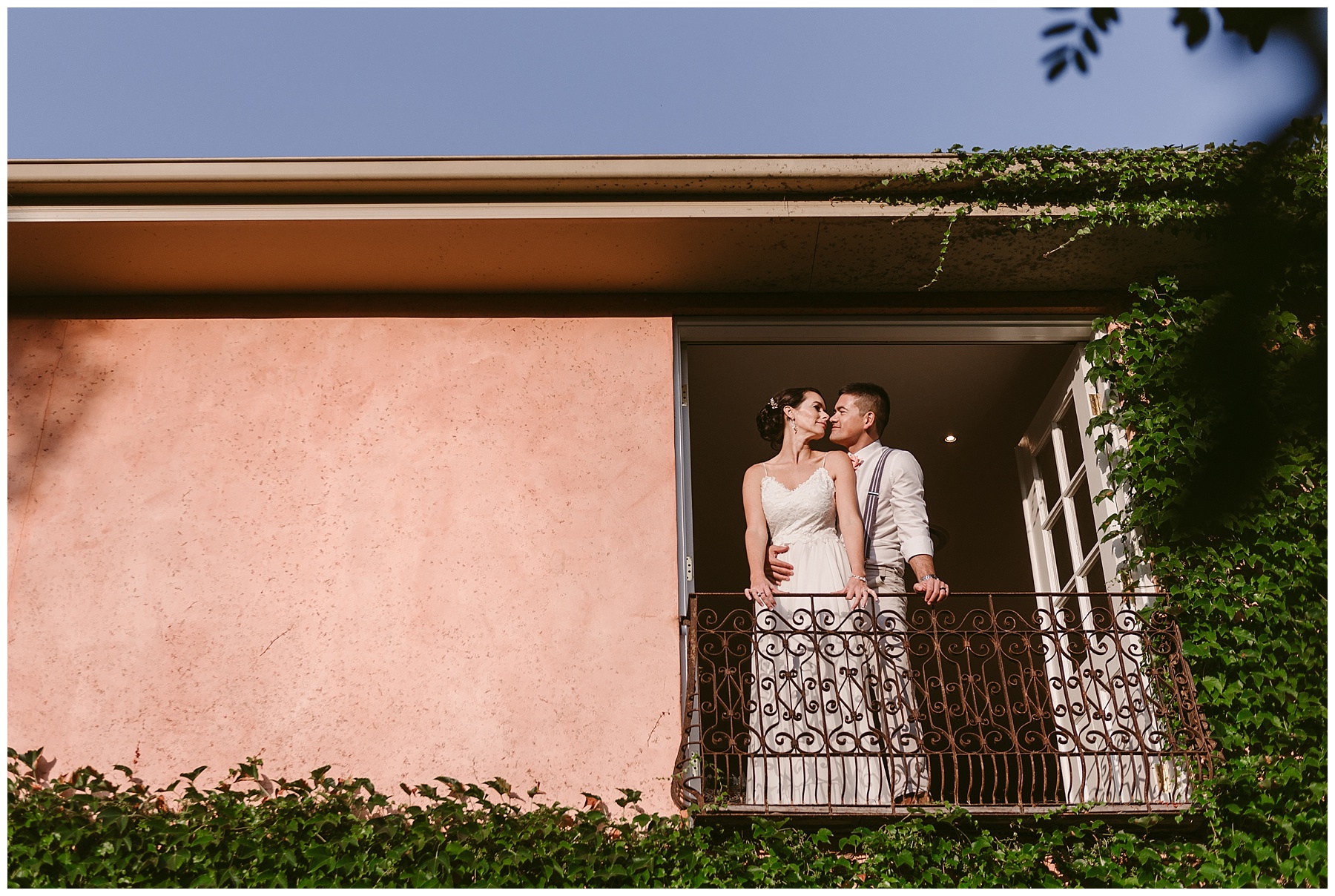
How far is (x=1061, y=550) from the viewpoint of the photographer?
6.18 meters

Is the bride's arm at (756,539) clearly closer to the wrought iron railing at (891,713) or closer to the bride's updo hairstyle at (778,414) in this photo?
the wrought iron railing at (891,713)

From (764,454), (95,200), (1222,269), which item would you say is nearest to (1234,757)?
(1222,269)

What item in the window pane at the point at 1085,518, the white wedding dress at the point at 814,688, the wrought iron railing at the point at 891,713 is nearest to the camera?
the wrought iron railing at the point at 891,713

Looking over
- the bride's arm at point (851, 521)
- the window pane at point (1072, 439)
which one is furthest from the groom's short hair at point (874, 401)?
the window pane at point (1072, 439)

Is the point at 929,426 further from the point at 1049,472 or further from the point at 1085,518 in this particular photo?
the point at 1085,518

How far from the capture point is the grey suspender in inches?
217

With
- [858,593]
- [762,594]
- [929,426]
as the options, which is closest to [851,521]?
[858,593]

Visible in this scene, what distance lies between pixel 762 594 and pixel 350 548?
175 centimetres

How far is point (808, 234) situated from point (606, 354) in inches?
42.7

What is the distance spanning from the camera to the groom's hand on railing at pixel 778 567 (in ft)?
17.2

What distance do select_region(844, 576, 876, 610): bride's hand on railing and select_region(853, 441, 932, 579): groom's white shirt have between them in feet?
1.32

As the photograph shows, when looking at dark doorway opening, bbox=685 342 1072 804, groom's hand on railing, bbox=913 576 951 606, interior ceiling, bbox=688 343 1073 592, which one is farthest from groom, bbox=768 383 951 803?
interior ceiling, bbox=688 343 1073 592

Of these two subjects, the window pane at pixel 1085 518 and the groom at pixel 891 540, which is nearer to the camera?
the groom at pixel 891 540

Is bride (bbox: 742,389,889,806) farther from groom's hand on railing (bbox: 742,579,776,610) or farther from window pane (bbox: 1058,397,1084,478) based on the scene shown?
window pane (bbox: 1058,397,1084,478)
